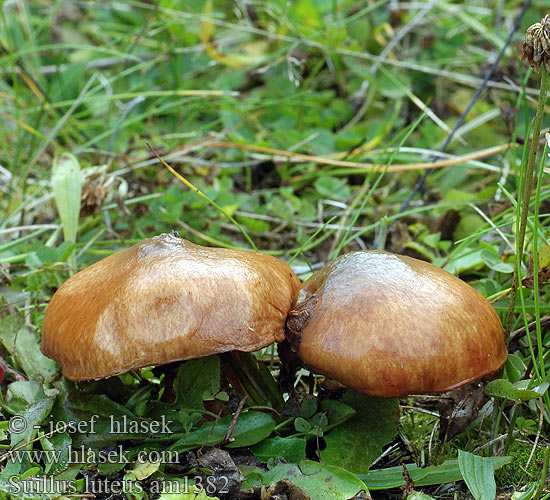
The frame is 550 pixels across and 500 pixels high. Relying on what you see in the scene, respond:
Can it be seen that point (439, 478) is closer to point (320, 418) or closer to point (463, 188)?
point (320, 418)

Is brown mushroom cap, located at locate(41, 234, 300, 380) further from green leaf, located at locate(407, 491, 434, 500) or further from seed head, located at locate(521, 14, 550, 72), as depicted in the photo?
seed head, located at locate(521, 14, 550, 72)

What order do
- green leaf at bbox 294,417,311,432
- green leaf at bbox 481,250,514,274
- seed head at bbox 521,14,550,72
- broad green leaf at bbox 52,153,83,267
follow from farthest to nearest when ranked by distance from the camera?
broad green leaf at bbox 52,153,83,267, green leaf at bbox 481,250,514,274, green leaf at bbox 294,417,311,432, seed head at bbox 521,14,550,72

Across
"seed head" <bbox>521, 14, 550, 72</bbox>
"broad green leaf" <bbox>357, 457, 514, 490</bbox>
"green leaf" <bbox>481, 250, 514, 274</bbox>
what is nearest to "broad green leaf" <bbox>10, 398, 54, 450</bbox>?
"broad green leaf" <bbox>357, 457, 514, 490</bbox>

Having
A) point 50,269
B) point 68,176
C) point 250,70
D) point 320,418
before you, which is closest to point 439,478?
point 320,418

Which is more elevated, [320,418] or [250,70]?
[250,70]

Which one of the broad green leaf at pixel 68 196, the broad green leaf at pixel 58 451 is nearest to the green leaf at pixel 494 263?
the broad green leaf at pixel 58 451

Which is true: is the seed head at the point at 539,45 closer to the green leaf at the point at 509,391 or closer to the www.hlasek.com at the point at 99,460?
the green leaf at the point at 509,391

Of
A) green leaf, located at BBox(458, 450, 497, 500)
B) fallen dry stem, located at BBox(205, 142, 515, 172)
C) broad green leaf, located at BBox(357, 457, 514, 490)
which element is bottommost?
broad green leaf, located at BBox(357, 457, 514, 490)

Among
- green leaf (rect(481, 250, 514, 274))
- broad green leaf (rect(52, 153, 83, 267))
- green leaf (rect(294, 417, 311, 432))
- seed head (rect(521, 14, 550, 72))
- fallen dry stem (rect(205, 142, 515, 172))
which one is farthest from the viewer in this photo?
fallen dry stem (rect(205, 142, 515, 172))
